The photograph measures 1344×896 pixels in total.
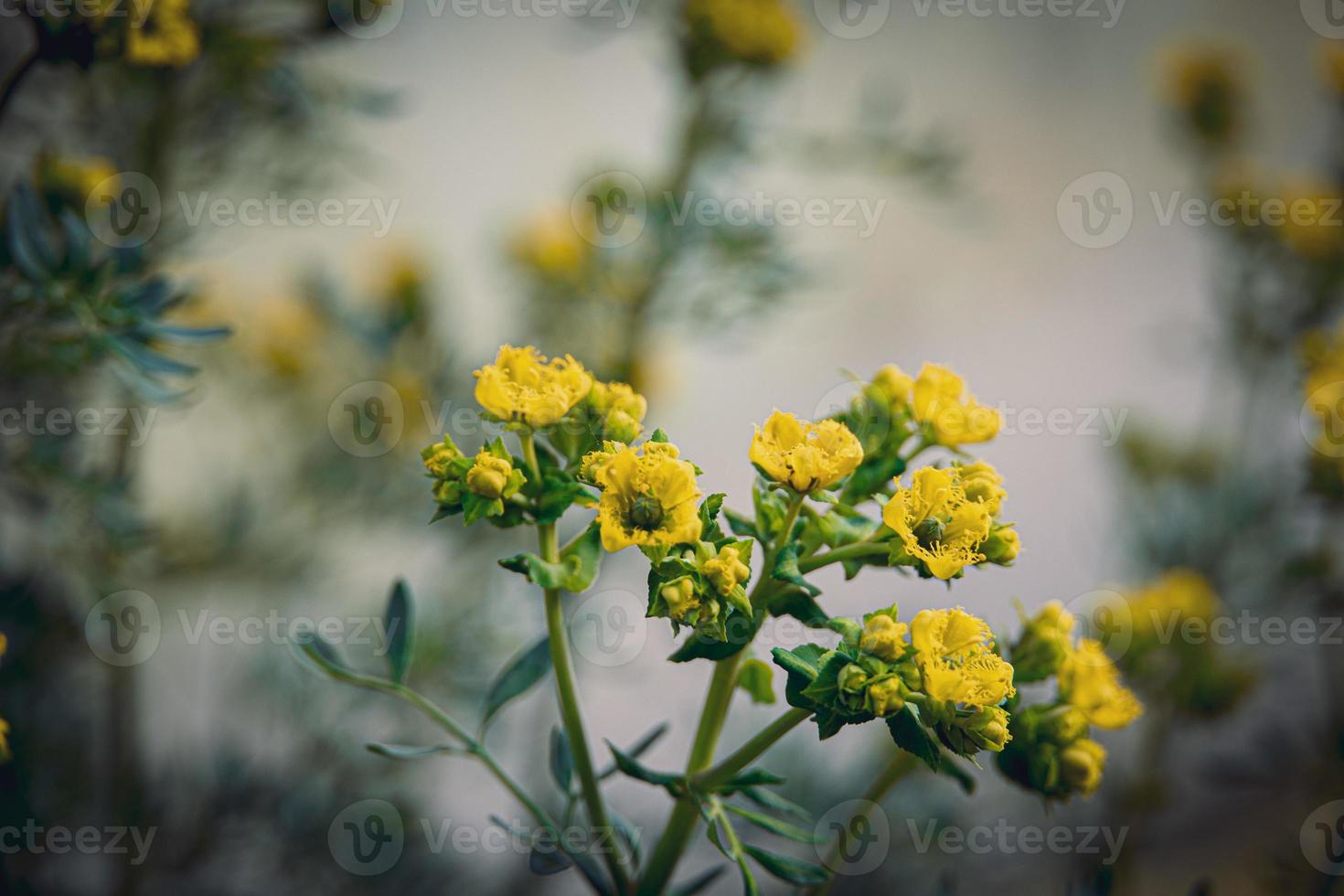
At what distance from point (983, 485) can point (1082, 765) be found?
0.20 meters

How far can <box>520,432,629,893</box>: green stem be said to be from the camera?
1.90ft

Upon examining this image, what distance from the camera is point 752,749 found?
1.78ft

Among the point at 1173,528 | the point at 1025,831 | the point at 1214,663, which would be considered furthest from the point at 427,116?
the point at 1025,831

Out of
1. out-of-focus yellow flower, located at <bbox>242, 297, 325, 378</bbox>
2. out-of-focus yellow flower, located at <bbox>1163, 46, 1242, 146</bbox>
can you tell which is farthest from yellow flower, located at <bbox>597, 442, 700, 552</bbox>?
out-of-focus yellow flower, located at <bbox>1163, 46, 1242, 146</bbox>

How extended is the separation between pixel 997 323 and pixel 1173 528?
1036mm

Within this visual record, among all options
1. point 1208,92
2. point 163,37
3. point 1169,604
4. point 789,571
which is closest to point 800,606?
point 789,571

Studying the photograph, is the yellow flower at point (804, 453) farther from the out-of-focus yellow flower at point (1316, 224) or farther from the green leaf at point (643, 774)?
the out-of-focus yellow flower at point (1316, 224)

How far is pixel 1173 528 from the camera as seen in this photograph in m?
1.49

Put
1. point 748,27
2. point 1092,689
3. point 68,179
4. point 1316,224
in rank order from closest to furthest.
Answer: point 1092,689
point 68,179
point 748,27
point 1316,224

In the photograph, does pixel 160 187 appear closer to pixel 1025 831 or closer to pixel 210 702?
pixel 210 702

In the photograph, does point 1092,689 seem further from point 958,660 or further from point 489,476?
→ point 489,476

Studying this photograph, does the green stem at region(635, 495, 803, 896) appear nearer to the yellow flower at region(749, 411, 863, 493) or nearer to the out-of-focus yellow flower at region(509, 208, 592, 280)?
the yellow flower at region(749, 411, 863, 493)

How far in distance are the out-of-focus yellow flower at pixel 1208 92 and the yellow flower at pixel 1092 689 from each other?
1467mm

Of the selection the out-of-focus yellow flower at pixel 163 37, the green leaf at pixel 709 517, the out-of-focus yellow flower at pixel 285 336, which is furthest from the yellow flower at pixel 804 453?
the out-of-focus yellow flower at pixel 285 336
